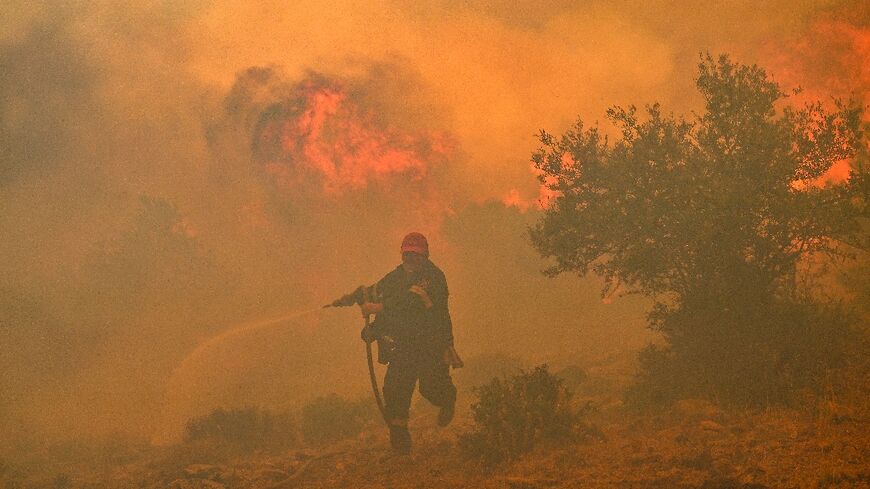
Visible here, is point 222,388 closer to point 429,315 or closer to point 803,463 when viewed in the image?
point 429,315

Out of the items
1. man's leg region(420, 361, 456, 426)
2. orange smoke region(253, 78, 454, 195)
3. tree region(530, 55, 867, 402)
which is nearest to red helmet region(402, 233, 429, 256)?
man's leg region(420, 361, 456, 426)

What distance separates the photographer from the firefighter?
9641mm

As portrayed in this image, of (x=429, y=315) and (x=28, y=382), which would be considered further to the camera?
(x=28, y=382)

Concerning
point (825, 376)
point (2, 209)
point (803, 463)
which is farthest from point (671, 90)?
point (2, 209)

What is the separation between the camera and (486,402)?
8.55 metres

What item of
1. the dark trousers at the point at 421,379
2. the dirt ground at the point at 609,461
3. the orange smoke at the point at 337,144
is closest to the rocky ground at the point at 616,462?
the dirt ground at the point at 609,461

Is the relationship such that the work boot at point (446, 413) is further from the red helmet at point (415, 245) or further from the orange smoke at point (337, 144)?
the orange smoke at point (337, 144)

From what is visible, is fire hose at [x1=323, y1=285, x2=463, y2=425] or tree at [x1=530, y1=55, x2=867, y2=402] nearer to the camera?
fire hose at [x1=323, y1=285, x2=463, y2=425]

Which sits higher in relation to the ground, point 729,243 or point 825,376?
point 729,243

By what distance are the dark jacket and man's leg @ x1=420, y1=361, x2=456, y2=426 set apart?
275 mm

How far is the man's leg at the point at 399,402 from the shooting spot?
368 inches

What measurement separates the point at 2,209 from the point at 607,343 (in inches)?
1472

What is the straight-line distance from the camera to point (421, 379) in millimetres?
9766

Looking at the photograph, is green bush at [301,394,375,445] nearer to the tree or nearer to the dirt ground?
the dirt ground
